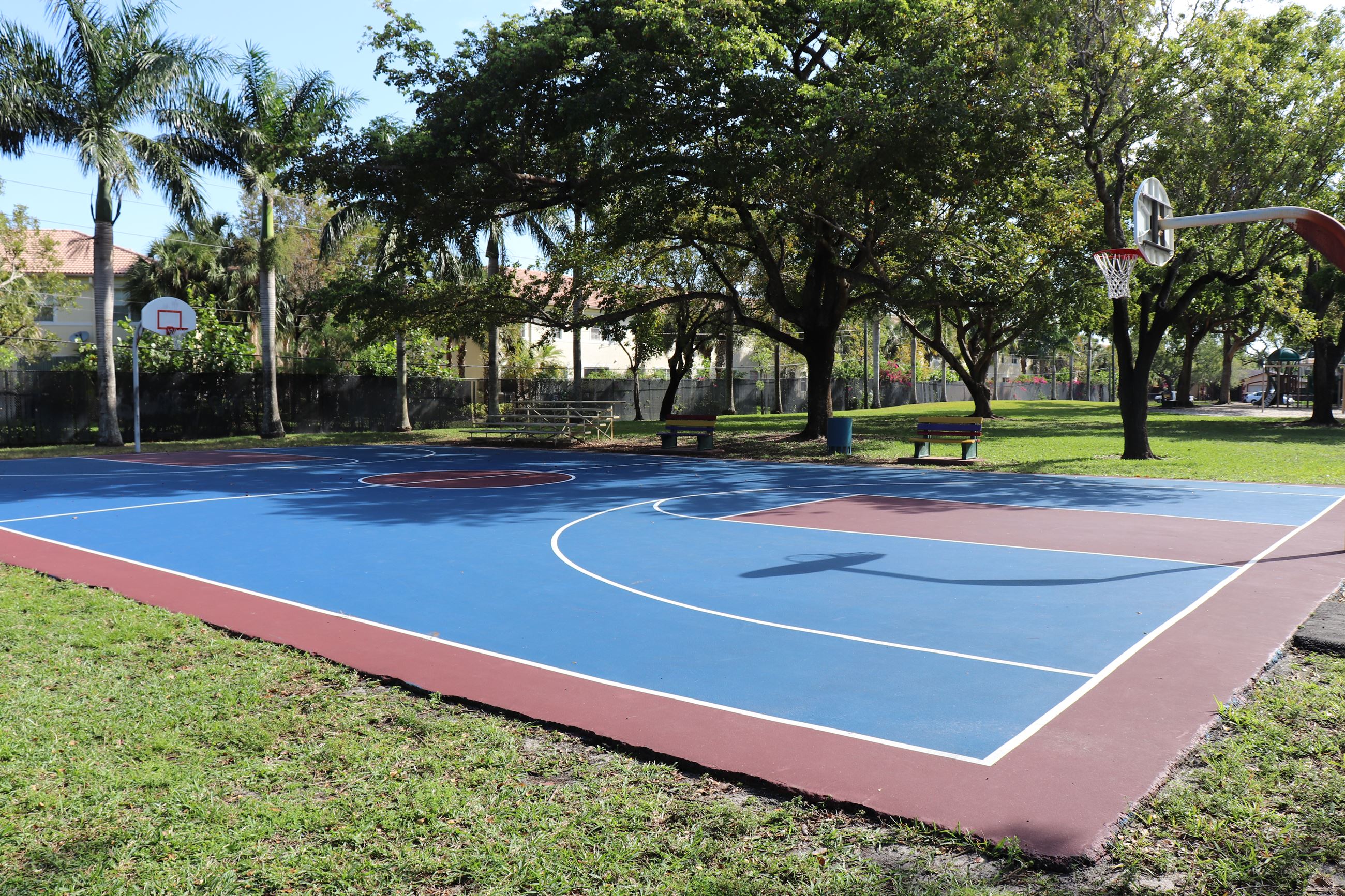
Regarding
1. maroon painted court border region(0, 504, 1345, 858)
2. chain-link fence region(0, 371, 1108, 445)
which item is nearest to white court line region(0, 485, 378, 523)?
maroon painted court border region(0, 504, 1345, 858)

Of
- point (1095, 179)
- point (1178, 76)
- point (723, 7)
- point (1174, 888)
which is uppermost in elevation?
point (723, 7)

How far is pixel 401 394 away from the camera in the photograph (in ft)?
114

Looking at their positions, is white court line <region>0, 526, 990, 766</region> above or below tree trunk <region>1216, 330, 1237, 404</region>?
below

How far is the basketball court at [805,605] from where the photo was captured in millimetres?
5043

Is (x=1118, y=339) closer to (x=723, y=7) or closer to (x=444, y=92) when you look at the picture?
(x=723, y=7)

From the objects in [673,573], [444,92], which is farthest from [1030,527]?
[444,92]

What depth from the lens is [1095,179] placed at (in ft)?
66.7

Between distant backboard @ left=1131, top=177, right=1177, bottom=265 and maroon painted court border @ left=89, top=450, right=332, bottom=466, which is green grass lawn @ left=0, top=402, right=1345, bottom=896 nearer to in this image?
distant backboard @ left=1131, top=177, right=1177, bottom=265

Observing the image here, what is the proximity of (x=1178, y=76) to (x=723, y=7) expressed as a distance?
9.19m

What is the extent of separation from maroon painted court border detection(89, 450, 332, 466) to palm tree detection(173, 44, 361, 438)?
5260mm

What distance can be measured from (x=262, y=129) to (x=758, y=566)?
2453cm

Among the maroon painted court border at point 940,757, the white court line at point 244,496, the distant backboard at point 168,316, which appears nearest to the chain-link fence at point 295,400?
the distant backboard at point 168,316

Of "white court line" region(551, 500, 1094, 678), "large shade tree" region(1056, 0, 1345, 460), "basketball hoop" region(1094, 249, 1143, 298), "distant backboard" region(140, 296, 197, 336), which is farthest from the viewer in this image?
"distant backboard" region(140, 296, 197, 336)

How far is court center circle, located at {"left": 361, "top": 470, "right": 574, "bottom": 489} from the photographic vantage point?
57.5 feet
